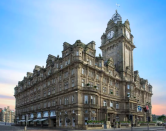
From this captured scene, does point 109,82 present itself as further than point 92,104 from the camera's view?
Yes

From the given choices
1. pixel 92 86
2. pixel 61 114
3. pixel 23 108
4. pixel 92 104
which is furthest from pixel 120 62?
pixel 23 108

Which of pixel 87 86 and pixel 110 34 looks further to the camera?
pixel 110 34

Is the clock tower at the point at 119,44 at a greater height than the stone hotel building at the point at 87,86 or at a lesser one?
greater

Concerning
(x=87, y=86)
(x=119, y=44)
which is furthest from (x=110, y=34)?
(x=87, y=86)

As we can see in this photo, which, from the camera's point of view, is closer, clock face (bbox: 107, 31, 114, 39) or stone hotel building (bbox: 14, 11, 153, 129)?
stone hotel building (bbox: 14, 11, 153, 129)

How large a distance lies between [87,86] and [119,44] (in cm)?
2922

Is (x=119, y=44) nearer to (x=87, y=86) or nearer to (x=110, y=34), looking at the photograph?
(x=110, y=34)

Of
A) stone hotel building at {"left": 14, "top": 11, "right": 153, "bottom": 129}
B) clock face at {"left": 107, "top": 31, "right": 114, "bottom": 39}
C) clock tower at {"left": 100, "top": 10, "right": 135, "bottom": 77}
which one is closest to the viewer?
stone hotel building at {"left": 14, "top": 11, "right": 153, "bottom": 129}

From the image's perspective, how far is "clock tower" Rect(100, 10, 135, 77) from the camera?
73.5 meters

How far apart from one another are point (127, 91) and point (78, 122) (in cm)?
2892

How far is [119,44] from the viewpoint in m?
74.6

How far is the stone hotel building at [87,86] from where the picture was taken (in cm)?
5194

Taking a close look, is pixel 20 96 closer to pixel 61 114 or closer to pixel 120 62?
pixel 61 114

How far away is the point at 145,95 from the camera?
3575 inches
